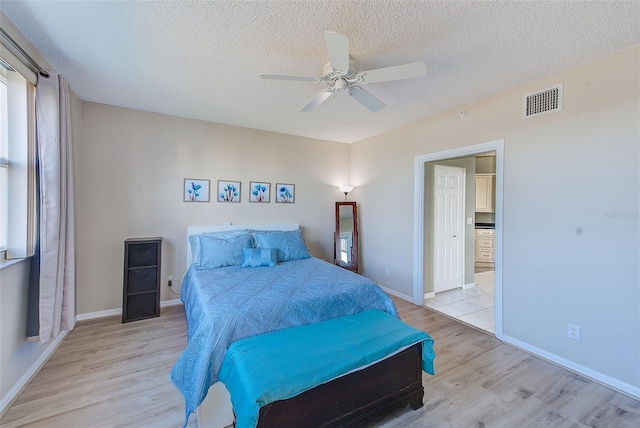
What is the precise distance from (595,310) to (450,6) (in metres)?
2.59

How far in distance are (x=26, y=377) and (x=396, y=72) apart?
359cm

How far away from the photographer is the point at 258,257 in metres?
3.30

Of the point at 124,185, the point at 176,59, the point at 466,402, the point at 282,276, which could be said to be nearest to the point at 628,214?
the point at 466,402

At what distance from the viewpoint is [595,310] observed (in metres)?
2.19

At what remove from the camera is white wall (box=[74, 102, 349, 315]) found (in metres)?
3.21

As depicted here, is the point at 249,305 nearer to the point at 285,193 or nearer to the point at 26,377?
the point at 26,377

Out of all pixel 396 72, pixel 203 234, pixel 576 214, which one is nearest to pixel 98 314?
pixel 203 234

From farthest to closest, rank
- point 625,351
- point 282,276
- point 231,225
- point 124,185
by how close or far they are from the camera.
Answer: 1. point 231,225
2. point 124,185
3. point 282,276
4. point 625,351

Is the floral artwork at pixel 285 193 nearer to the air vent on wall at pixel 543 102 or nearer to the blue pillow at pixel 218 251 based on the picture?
the blue pillow at pixel 218 251

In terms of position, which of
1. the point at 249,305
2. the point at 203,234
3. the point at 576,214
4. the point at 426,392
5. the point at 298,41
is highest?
the point at 298,41

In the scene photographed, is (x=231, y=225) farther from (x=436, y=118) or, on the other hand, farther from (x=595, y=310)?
(x=595, y=310)

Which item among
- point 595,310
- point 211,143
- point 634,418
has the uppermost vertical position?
point 211,143

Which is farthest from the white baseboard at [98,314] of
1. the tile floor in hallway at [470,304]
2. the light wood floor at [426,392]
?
the tile floor in hallway at [470,304]

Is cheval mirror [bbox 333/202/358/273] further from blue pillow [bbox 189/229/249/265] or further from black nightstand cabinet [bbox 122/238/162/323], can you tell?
black nightstand cabinet [bbox 122/238/162/323]
